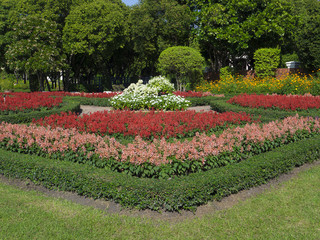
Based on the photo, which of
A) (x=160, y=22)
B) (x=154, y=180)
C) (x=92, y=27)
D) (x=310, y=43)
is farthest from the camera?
(x=160, y=22)

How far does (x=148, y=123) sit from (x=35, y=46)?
702 inches

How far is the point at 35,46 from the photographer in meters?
22.1

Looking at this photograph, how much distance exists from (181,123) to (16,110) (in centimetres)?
686

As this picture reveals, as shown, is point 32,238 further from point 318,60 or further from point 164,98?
point 318,60

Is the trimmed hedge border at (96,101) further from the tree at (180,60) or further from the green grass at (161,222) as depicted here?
A: the green grass at (161,222)

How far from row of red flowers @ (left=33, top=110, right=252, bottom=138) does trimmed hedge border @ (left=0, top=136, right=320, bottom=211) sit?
7.63 ft

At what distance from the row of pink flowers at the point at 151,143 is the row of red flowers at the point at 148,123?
124 centimetres

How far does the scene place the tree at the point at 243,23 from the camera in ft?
70.0

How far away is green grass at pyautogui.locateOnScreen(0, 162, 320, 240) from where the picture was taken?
3.68m

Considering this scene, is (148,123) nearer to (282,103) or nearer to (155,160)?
(155,160)

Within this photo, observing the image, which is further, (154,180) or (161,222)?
(154,180)

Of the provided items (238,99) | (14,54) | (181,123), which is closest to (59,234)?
(181,123)

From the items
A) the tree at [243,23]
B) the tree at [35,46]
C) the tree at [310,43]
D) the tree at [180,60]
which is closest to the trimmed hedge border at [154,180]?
the tree at [180,60]

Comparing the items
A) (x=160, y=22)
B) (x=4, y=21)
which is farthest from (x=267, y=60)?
(x=4, y=21)
